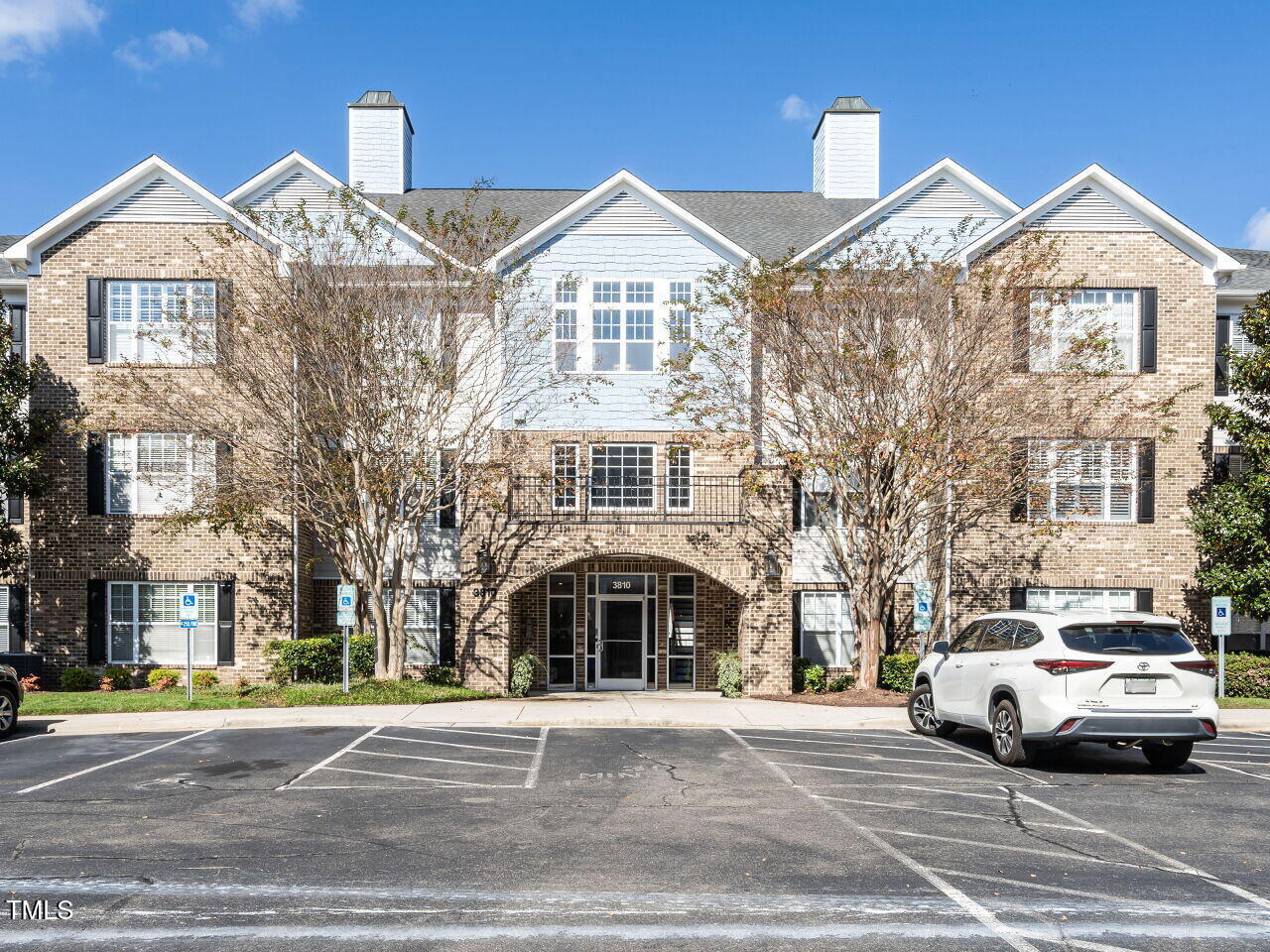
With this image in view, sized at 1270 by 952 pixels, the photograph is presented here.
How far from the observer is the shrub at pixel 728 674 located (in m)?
20.5

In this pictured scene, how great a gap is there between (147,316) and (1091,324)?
19.3 m

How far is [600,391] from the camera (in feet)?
69.9

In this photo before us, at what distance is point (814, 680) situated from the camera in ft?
68.1

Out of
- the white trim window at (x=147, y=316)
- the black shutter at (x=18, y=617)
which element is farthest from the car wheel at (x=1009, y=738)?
the black shutter at (x=18, y=617)

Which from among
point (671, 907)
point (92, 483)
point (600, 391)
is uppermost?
point (600, 391)

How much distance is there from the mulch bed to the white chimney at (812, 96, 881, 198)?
1454cm

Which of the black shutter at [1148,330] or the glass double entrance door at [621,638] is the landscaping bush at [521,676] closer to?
the glass double entrance door at [621,638]

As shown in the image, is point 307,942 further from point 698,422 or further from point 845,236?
point 845,236

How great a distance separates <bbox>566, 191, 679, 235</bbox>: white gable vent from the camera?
21.8 meters

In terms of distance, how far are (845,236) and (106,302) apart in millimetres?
15180

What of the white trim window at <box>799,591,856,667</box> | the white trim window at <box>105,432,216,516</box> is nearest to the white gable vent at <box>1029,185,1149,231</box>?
the white trim window at <box>799,591,856,667</box>

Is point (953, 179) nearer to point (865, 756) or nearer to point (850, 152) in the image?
point (850, 152)

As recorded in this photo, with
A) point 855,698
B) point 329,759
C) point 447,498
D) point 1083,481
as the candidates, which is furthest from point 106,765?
point 1083,481

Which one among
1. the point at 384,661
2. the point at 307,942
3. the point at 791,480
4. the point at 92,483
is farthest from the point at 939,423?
the point at 92,483
